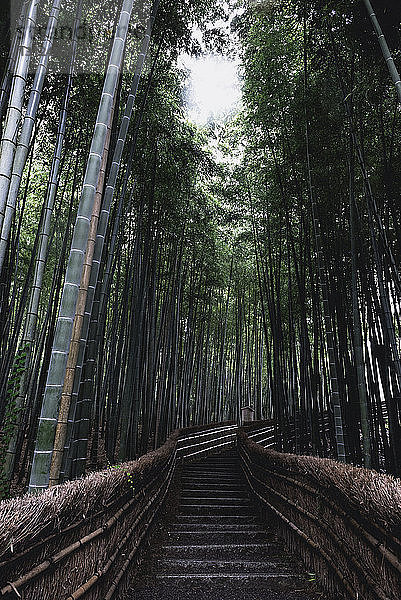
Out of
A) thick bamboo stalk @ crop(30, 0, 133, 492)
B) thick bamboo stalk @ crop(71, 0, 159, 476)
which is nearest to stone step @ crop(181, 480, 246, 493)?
thick bamboo stalk @ crop(71, 0, 159, 476)

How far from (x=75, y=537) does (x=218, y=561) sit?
141 centimetres

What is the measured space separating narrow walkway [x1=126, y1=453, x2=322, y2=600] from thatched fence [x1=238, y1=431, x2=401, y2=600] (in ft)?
0.47

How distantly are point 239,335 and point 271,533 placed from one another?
223 inches

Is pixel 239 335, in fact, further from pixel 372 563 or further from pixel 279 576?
pixel 372 563

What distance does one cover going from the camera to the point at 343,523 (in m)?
1.79

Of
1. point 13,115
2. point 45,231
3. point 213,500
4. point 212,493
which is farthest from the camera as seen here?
point 212,493

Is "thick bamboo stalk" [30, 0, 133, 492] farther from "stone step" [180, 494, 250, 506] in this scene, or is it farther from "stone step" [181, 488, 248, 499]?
"stone step" [181, 488, 248, 499]

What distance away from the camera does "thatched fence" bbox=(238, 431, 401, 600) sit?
1.30 m

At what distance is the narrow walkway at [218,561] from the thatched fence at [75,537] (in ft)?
0.66

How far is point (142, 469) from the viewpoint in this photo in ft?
8.37

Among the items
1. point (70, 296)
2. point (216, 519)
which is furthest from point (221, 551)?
point (70, 296)

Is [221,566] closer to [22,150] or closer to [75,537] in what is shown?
[75,537]

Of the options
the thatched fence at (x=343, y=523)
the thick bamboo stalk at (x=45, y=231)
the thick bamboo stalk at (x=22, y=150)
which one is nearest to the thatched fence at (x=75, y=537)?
the thatched fence at (x=343, y=523)

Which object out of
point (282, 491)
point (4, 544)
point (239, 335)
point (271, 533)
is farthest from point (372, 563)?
point (239, 335)
